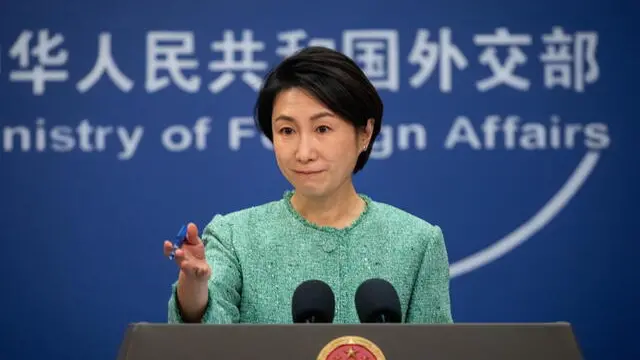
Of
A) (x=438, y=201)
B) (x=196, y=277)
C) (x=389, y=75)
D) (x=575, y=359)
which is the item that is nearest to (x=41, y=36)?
(x=389, y=75)

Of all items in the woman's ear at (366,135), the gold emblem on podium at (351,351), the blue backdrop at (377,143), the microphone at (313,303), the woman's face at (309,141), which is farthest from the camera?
the blue backdrop at (377,143)

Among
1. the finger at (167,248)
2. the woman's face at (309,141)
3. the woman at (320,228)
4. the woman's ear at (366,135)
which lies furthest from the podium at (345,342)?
the woman's ear at (366,135)

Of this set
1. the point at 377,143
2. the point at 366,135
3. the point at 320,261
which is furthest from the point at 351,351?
the point at 377,143

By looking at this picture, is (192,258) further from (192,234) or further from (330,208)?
(330,208)

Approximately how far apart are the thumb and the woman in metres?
0.23

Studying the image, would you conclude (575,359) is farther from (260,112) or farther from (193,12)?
(193,12)

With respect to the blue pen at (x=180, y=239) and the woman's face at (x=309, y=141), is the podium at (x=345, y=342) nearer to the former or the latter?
the blue pen at (x=180, y=239)

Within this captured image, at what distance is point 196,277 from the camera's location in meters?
1.52

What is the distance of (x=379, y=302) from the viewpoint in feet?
4.62

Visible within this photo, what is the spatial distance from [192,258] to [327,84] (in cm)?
41

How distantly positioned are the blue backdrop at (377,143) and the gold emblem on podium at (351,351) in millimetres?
1589

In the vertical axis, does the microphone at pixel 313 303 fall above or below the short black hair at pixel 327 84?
below

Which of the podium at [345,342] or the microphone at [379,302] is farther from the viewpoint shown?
the microphone at [379,302]

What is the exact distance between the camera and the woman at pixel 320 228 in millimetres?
1747
